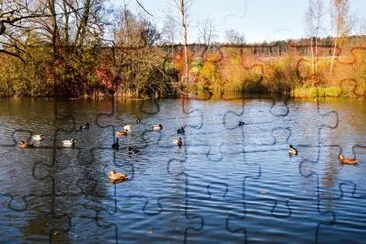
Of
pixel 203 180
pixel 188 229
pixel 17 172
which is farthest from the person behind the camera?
pixel 17 172

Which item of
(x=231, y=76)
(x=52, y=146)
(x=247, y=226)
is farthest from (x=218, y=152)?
(x=231, y=76)

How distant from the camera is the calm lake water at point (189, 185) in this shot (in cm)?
875

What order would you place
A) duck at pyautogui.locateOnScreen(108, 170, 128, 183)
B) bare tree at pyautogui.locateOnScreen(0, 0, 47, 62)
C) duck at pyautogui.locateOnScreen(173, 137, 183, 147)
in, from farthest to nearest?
duck at pyautogui.locateOnScreen(173, 137, 183, 147) < duck at pyautogui.locateOnScreen(108, 170, 128, 183) < bare tree at pyautogui.locateOnScreen(0, 0, 47, 62)

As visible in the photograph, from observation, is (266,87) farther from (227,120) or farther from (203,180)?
(203,180)

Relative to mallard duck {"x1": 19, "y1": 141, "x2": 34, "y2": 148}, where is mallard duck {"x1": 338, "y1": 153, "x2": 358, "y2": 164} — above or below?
below

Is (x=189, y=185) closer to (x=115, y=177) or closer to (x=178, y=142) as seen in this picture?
(x=115, y=177)

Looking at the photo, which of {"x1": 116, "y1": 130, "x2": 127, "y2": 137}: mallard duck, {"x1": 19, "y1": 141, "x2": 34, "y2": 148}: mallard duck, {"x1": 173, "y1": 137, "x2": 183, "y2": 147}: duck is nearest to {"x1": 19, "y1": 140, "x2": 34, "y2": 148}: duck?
{"x1": 19, "y1": 141, "x2": 34, "y2": 148}: mallard duck

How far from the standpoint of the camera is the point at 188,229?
348 inches

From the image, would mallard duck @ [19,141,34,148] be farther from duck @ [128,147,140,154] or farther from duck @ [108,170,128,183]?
duck @ [108,170,128,183]

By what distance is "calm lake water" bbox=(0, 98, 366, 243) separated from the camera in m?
8.75

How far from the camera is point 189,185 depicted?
1188cm

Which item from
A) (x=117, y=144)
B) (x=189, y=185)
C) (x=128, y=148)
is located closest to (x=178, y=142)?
(x=128, y=148)

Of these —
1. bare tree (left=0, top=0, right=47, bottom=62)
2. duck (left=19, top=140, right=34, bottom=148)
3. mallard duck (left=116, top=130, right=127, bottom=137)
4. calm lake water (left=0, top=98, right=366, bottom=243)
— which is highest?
bare tree (left=0, top=0, right=47, bottom=62)

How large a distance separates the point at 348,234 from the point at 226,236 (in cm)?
206
